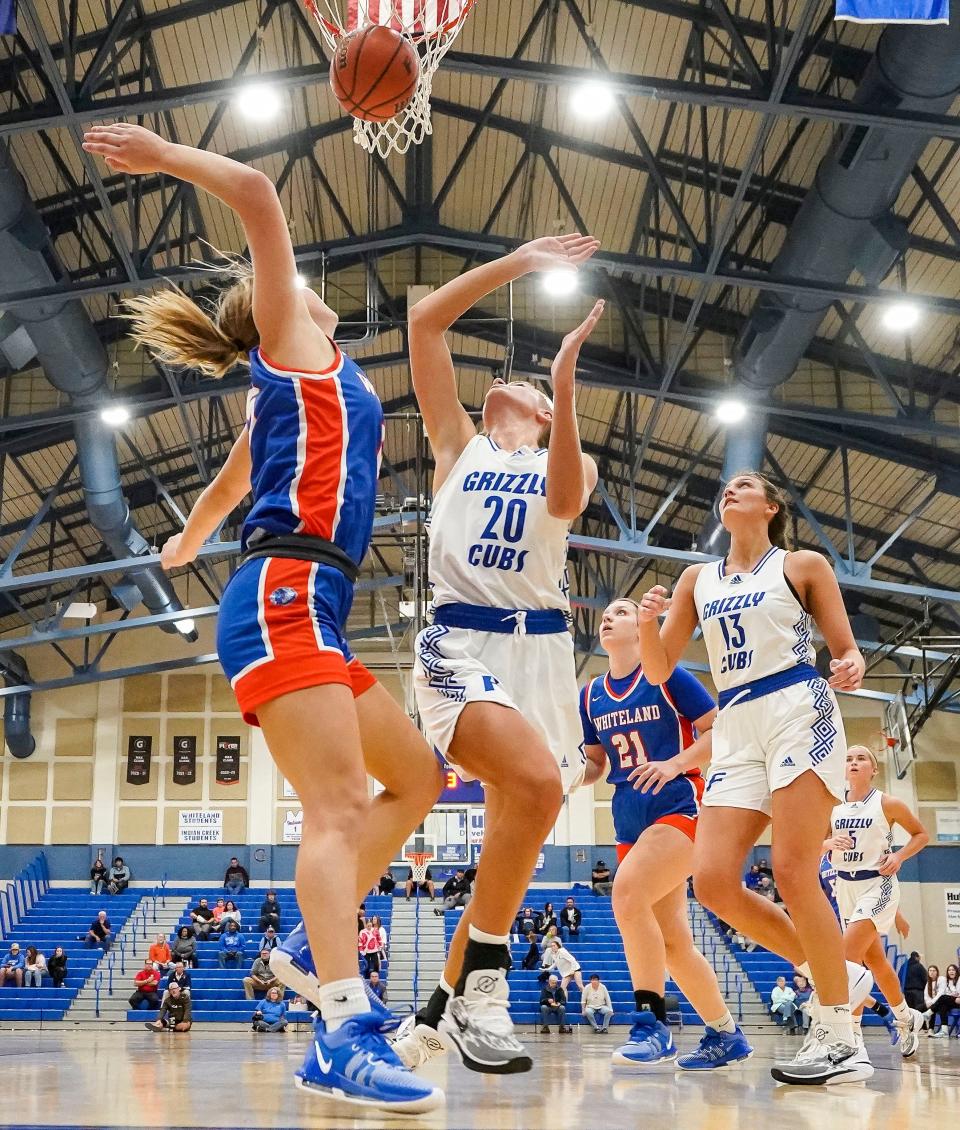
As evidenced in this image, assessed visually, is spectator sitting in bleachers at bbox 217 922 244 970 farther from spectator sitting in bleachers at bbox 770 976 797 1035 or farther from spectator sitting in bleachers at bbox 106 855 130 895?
spectator sitting in bleachers at bbox 770 976 797 1035

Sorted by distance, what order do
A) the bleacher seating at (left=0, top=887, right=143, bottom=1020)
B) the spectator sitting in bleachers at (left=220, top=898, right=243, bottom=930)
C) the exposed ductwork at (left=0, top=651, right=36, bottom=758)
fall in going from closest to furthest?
the bleacher seating at (left=0, top=887, right=143, bottom=1020) < the spectator sitting in bleachers at (left=220, top=898, right=243, bottom=930) < the exposed ductwork at (left=0, top=651, right=36, bottom=758)

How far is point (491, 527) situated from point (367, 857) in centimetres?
112

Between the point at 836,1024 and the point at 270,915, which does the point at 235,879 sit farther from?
the point at 836,1024

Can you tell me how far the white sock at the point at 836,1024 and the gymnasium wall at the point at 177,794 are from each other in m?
27.1

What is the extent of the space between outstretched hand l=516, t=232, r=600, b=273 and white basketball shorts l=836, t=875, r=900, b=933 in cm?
615

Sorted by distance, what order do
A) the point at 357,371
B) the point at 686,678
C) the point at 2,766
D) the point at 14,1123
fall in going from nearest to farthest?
the point at 14,1123
the point at 357,371
the point at 686,678
the point at 2,766

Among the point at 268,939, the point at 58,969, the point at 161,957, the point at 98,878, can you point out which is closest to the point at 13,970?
the point at 58,969

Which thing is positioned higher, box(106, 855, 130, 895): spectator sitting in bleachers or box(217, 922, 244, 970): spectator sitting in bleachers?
box(106, 855, 130, 895): spectator sitting in bleachers

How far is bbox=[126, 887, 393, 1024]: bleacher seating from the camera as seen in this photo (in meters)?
21.9

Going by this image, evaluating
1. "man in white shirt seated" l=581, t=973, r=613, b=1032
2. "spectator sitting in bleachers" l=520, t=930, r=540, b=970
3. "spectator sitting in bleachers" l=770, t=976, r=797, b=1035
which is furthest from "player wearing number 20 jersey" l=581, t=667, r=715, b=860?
"spectator sitting in bleachers" l=520, t=930, r=540, b=970

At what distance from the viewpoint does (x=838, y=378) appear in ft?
61.7

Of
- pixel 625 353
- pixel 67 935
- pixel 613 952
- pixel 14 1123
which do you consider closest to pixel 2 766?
pixel 67 935

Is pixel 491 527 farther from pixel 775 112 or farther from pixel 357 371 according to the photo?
pixel 775 112

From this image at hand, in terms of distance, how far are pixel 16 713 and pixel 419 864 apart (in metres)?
10.7
